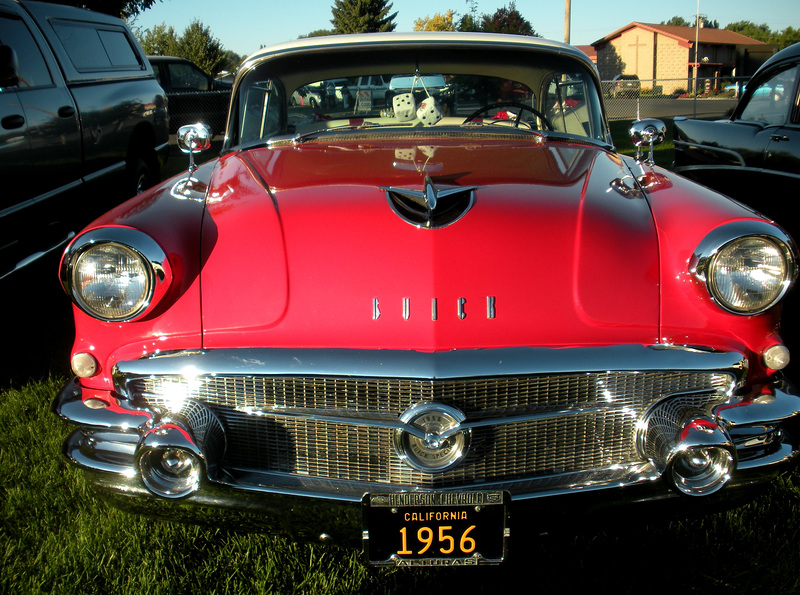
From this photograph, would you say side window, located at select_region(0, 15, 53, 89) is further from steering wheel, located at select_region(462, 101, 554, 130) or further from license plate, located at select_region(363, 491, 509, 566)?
license plate, located at select_region(363, 491, 509, 566)

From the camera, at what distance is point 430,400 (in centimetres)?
171

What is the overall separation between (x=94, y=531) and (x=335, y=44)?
7.24 feet

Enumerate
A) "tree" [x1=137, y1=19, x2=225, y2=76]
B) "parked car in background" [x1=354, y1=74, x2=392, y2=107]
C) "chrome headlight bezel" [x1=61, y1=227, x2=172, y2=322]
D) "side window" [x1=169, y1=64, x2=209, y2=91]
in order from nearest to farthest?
"chrome headlight bezel" [x1=61, y1=227, x2=172, y2=322]
"parked car in background" [x1=354, y1=74, x2=392, y2=107]
"side window" [x1=169, y1=64, x2=209, y2=91]
"tree" [x1=137, y1=19, x2=225, y2=76]

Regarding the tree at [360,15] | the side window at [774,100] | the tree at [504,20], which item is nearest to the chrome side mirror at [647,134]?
the side window at [774,100]

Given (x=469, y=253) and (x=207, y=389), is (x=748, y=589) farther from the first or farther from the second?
(x=207, y=389)

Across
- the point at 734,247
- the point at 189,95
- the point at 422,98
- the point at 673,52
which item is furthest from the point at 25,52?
the point at 673,52

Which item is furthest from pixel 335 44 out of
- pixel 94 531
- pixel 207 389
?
pixel 94 531

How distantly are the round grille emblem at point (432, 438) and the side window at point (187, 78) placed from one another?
12162 mm

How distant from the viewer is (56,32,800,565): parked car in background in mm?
1718

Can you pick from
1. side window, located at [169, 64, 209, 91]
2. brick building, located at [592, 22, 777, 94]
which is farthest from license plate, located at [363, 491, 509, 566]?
brick building, located at [592, 22, 777, 94]

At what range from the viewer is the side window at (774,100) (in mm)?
4500

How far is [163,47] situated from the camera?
104 feet

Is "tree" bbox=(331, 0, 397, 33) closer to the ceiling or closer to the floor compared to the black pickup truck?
closer to the ceiling

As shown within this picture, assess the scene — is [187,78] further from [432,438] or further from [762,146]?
[432,438]
